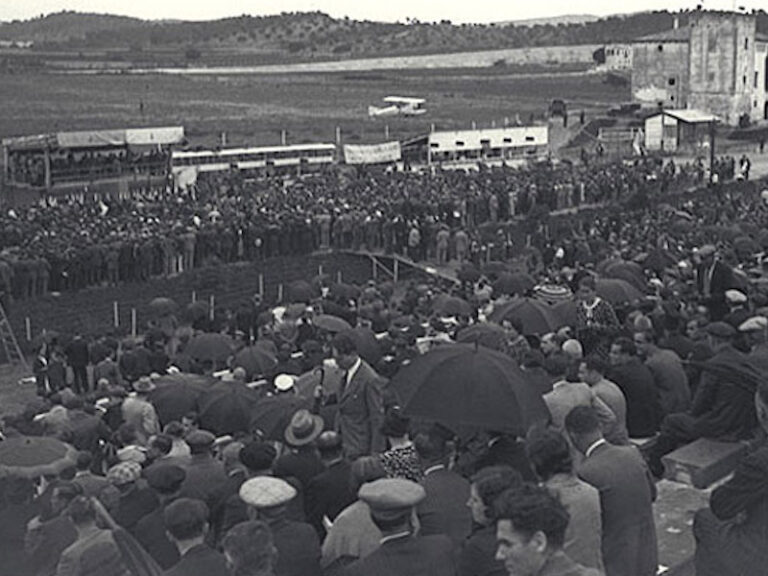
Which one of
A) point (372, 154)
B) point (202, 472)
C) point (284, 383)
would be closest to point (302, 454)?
point (202, 472)

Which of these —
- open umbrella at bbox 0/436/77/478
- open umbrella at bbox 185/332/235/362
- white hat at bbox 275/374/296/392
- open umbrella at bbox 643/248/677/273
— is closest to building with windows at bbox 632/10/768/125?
open umbrella at bbox 643/248/677/273

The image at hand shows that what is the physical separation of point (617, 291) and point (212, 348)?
5246mm

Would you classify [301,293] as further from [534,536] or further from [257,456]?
[534,536]

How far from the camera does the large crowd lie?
19.4 ft

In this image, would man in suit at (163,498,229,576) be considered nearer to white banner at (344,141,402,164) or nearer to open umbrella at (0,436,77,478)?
open umbrella at (0,436,77,478)

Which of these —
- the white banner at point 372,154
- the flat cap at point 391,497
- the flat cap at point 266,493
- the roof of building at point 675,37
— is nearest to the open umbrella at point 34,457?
the flat cap at point 266,493

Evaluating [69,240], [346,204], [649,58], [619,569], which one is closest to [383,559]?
[619,569]

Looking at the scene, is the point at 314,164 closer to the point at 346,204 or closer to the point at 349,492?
the point at 346,204

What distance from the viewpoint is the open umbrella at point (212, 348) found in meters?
16.0

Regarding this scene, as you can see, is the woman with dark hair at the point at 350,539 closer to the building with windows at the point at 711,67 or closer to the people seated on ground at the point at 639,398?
the people seated on ground at the point at 639,398

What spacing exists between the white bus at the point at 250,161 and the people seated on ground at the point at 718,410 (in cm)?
3560

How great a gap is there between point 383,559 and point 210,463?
2825 mm

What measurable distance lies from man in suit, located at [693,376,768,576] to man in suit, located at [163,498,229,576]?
2.33 metres

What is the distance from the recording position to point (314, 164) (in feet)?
159
